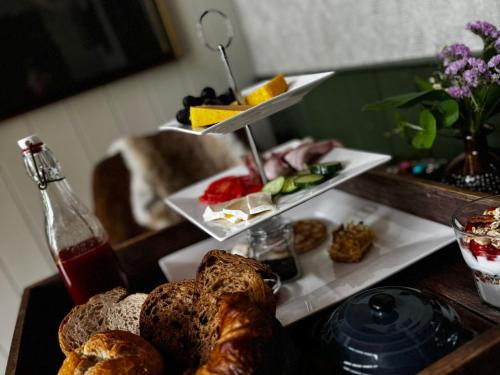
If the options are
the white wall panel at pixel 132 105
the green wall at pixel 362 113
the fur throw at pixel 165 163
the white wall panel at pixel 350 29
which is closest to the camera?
the white wall panel at pixel 350 29

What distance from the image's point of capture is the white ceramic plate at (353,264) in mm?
732

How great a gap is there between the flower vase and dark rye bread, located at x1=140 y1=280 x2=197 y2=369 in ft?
1.76

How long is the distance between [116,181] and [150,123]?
0.41 meters

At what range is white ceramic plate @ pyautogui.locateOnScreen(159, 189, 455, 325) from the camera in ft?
2.40

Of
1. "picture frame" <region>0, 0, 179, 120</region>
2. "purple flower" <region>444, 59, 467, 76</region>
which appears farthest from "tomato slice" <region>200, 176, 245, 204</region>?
"picture frame" <region>0, 0, 179, 120</region>

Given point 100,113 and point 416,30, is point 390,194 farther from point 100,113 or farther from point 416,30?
point 100,113

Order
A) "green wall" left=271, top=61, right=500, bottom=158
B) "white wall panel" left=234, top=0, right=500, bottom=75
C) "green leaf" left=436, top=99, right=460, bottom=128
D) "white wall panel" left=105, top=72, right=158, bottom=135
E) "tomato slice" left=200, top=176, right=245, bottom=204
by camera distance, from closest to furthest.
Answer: "green leaf" left=436, top=99, right=460, bottom=128 < "tomato slice" left=200, top=176, right=245, bottom=204 < "white wall panel" left=234, top=0, right=500, bottom=75 < "green wall" left=271, top=61, right=500, bottom=158 < "white wall panel" left=105, top=72, right=158, bottom=135

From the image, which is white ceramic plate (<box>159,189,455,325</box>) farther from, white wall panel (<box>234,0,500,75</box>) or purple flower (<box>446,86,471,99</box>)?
white wall panel (<box>234,0,500,75</box>)

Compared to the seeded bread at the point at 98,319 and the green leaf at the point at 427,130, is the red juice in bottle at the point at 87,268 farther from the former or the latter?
the green leaf at the point at 427,130

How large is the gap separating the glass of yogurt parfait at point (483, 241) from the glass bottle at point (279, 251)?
1.01 ft

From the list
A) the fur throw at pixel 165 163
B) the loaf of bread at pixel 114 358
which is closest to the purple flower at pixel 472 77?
the loaf of bread at pixel 114 358

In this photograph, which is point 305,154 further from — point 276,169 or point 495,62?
point 495,62

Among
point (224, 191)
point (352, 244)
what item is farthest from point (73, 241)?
point (352, 244)

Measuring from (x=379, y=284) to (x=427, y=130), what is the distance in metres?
0.29
